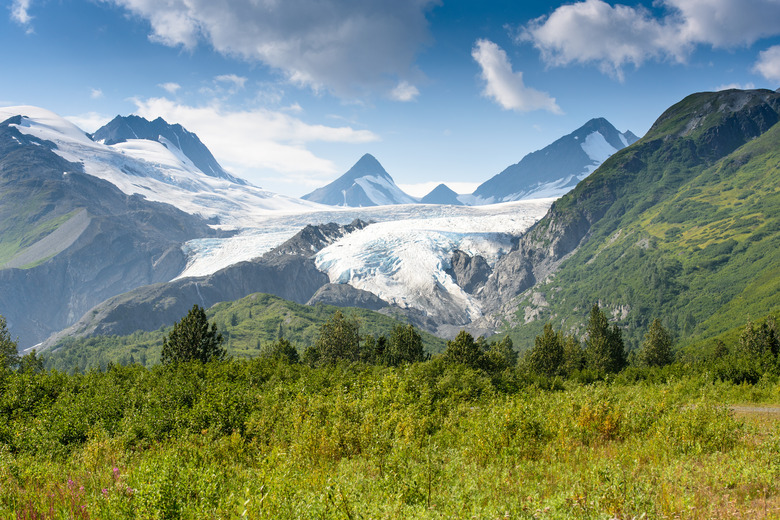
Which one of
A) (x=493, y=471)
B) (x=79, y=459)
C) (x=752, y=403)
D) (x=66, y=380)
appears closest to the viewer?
(x=493, y=471)

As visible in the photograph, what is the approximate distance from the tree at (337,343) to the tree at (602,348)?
40361 millimetres

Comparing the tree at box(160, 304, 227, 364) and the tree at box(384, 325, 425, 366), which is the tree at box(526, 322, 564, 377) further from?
the tree at box(160, 304, 227, 364)

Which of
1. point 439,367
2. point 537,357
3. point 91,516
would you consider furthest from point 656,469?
point 537,357

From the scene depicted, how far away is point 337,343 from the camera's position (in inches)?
3115

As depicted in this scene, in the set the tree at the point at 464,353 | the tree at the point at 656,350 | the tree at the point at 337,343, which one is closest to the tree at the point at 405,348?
the tree at the point at 337,343

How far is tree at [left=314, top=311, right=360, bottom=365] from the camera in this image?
78250 millimetres

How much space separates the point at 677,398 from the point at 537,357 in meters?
48.3

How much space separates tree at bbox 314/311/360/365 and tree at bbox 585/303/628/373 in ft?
132

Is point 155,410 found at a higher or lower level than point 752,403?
higher

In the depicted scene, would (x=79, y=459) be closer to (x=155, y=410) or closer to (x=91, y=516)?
(x=155, y=410)

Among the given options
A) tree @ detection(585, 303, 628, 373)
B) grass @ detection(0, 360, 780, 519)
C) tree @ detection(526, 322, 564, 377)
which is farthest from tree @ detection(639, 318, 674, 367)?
grass @ detection(0, 360, 780, 519)

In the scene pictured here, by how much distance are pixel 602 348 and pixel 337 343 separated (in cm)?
4489

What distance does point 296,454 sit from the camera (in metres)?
Answer: 14.4

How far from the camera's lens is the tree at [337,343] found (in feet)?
257
